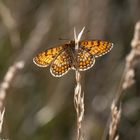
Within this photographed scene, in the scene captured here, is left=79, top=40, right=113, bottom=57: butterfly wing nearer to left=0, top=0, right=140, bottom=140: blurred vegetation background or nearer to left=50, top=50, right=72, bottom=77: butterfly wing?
left=50, top=50, right=72, bottom=77: butterfly wing

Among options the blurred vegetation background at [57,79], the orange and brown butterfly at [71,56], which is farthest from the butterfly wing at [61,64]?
the blurred vegetation background at [57,79]

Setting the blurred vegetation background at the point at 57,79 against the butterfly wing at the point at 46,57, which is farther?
the blurred vegetation background at the point at 57,79

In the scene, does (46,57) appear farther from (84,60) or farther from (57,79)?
(57,79)

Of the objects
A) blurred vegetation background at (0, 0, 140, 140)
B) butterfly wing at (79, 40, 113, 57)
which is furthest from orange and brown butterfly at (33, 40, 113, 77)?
blurred vegetation background at (0, 0, 140, 140)

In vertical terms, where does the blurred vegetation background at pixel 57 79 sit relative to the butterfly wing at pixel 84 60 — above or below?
below

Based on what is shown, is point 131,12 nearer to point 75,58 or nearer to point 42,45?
point 42,45

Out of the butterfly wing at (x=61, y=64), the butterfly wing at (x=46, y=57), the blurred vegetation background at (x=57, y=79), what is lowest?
the blurred vegetation background at (x=57, y=79)

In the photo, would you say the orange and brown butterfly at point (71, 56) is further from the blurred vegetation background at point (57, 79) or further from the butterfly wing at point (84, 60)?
the blurred vegetation background at point (57, 79)
